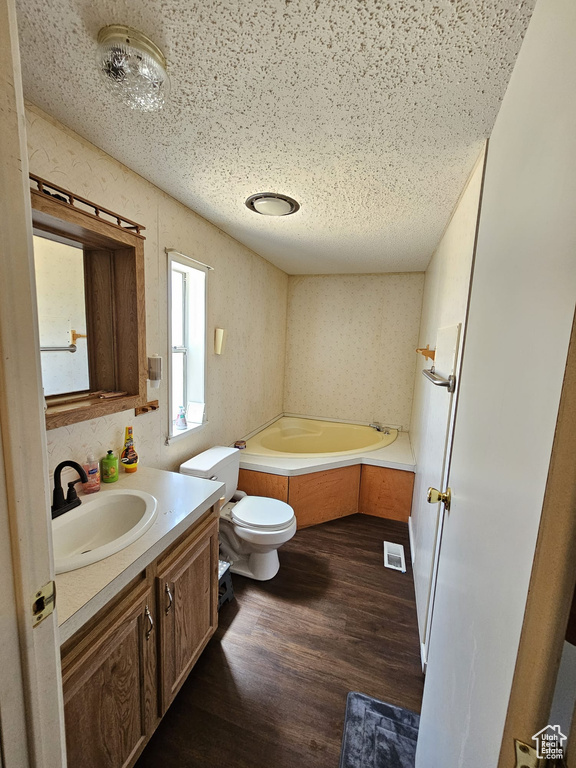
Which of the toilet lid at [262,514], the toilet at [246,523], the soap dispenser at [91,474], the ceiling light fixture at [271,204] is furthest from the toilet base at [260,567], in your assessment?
the ceiling light fixture at [271,204]

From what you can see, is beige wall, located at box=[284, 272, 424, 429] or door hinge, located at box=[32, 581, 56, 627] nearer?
door hinge, located at box=[32, 581, 56, 627]

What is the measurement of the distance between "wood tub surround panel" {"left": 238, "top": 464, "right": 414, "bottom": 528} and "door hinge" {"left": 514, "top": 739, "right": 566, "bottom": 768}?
2141 mm

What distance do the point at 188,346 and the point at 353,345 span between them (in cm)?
213

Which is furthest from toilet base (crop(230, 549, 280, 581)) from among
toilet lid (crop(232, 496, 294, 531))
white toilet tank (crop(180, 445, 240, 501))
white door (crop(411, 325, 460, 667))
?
white door (crop(411, 325, 460, 667))

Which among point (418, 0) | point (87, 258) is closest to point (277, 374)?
point (87, 258)

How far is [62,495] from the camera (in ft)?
3.87

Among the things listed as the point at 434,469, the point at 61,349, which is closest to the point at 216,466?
the point at 61,349

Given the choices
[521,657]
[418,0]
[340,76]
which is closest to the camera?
[521,657]

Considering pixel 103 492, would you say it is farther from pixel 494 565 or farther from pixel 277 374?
pixel 277 374

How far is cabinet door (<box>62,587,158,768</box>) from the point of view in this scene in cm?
79

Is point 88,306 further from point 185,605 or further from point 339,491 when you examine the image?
point 339,491

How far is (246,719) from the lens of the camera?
1.25 metres

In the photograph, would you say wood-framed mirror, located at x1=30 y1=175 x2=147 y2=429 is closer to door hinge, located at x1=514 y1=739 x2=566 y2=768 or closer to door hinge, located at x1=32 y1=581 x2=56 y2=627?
door hinge, located at x1=32 y1=581 x2=56 y2=627

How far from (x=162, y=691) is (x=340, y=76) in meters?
2.19
